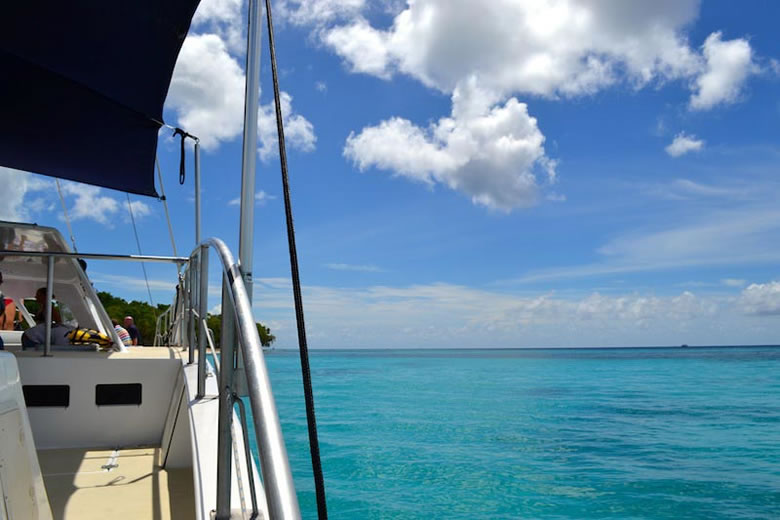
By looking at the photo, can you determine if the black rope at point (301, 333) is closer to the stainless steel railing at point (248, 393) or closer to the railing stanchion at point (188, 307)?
the stainless steel railing at point (248, 393)

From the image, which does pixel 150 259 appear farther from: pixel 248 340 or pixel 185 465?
pixel 248 340

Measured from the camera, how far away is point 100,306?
16.4 ft

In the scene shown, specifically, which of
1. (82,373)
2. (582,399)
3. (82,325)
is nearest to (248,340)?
(82,373)

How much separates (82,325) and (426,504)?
613cm

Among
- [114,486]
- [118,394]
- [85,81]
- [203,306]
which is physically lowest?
[114,486]

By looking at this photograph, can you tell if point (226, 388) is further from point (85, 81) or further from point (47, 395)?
point (85, 81)

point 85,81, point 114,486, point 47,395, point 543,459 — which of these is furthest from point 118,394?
point 543,459

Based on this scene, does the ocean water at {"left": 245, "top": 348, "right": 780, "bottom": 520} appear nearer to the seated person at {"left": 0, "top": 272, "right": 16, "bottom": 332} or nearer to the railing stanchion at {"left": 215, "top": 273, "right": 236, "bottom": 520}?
the seated person at {"left": 0, "top": 272, "right": 16, "bottom": 332}

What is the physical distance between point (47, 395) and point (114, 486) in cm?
104

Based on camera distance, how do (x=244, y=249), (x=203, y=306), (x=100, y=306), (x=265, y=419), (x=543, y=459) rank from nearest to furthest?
(x=265, y=419) → (x=244, y=249) → (x=203, y=306) → (x=100, y=306) → (x=543, y=459)

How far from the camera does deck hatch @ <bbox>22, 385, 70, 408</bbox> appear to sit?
3.75 m

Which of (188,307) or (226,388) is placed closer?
(226,388)

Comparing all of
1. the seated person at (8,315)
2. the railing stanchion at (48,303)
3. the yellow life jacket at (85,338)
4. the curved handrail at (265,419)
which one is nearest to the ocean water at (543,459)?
the seated person at (8,315)

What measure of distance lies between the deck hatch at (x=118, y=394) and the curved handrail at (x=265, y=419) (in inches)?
109
